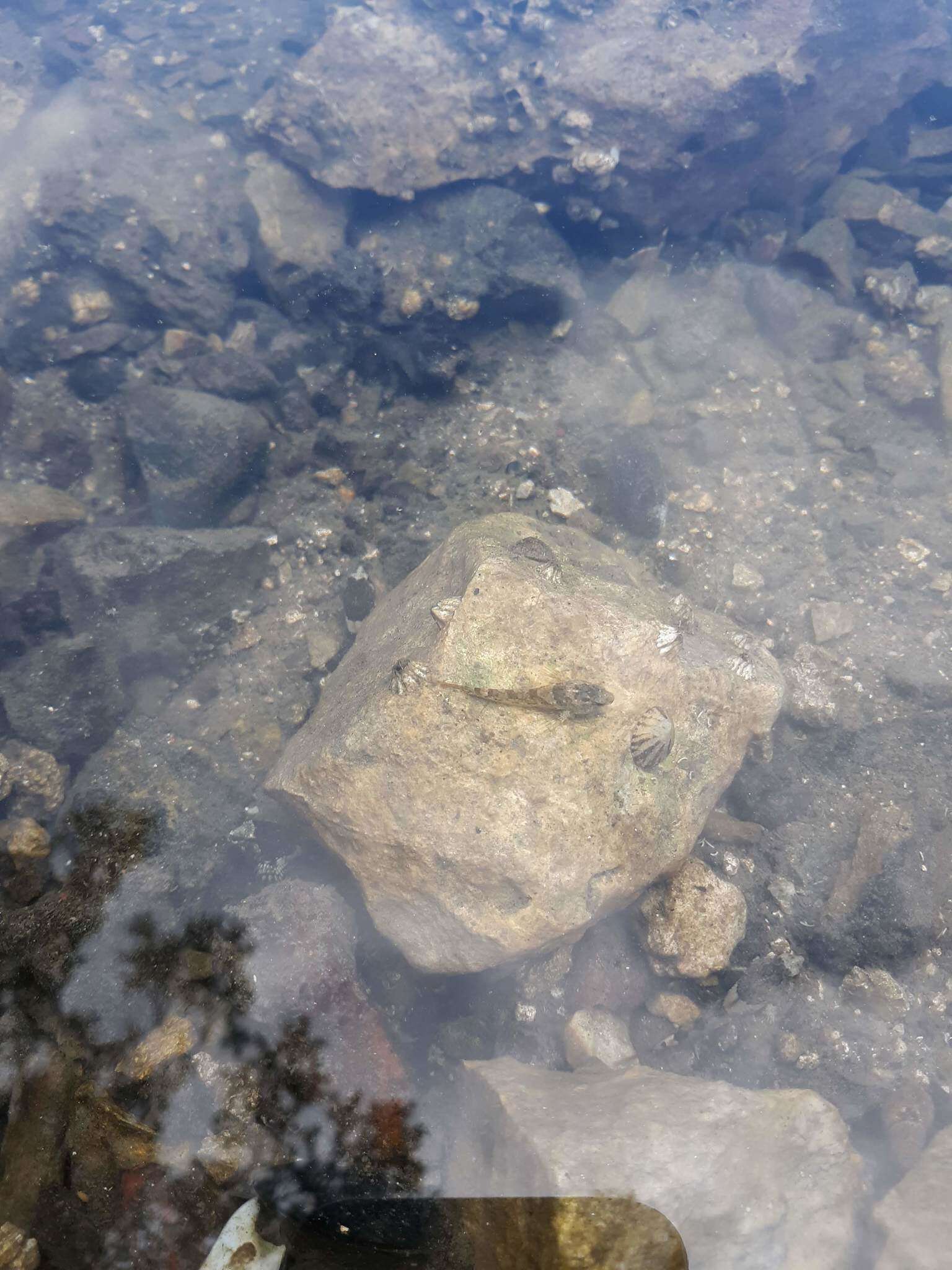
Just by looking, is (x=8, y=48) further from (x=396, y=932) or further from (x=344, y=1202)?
(x=344, y=1202)

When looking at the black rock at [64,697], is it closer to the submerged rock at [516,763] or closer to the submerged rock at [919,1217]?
the submerged rock at [516,763]

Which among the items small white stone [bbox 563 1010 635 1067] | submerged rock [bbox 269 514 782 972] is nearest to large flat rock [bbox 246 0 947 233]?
submerged rock [bbox 269 514 782 972]

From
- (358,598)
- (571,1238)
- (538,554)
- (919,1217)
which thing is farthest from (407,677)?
(919,1217)

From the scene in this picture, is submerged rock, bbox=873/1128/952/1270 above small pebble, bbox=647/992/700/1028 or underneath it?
underneath

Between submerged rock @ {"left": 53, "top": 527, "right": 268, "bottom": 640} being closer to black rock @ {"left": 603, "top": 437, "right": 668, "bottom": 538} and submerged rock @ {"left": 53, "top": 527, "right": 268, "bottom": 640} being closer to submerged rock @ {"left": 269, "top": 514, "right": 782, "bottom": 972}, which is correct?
submerged rock @ {"left": 269, "top": 514, "right": 782, "bottom": 972}

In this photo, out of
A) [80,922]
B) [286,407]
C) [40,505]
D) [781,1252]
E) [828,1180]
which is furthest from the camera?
[286,407]

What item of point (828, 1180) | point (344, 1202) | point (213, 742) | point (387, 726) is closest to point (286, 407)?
point (213, 742)

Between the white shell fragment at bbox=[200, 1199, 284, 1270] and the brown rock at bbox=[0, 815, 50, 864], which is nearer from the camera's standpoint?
the white shell fragment at bbox=[200, 1199, 284, 1270]
